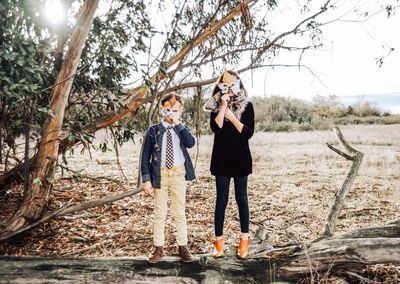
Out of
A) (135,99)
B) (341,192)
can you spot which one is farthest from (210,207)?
(341,192)

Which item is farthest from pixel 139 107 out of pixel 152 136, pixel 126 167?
pixel 126 167

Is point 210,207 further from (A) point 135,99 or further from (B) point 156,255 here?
(B) point 156,255

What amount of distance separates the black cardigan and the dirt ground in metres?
1.27

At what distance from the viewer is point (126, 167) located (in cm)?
1085

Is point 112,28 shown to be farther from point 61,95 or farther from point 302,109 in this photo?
point 302,109

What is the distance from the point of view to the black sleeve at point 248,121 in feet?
11.0

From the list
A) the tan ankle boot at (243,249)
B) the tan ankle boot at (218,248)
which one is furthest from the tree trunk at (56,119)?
the tan ankle boot at (243,249)

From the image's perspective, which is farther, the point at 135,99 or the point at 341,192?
the point at 135,99

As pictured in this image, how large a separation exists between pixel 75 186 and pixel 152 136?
5023mm

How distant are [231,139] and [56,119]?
8.07 ft

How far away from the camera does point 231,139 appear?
3.37m

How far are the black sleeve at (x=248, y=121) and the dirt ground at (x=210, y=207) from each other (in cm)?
140

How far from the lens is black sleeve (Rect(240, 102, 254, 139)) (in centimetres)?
337

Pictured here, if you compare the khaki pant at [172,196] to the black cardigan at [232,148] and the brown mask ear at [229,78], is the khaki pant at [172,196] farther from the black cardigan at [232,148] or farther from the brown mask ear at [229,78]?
the brown mask ear at [229,78]
